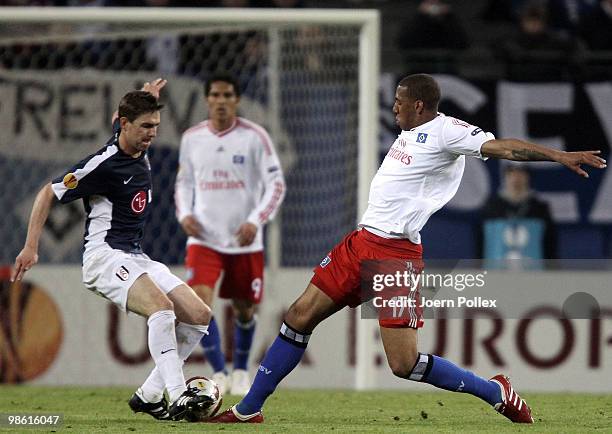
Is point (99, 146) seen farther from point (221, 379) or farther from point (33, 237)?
point (33, 237)

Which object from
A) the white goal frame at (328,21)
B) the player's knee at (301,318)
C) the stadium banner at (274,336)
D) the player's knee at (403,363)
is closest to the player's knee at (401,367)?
the player's knee at (403,363)

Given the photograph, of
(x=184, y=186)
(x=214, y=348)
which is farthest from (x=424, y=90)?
(x=214, y=348)

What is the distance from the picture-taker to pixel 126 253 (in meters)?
7.61

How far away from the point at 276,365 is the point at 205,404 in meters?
0.42

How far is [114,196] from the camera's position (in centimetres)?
760

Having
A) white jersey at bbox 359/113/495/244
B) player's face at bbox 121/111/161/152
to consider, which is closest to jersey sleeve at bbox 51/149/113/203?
player's face at bbox 121/111/161/152

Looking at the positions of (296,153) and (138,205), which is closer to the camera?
(138,205)

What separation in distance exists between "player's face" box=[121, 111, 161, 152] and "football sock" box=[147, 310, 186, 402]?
3.15ft

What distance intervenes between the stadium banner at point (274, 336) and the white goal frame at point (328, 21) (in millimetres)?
839

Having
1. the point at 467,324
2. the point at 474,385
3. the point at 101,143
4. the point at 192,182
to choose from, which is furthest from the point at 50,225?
the point at 474,385

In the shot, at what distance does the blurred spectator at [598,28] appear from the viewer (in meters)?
13.5

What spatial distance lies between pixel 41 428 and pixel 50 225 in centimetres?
485

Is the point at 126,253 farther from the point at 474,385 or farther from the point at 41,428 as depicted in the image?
the point at 474,385

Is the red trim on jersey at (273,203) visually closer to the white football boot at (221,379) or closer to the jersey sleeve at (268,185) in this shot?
the jersey sleeve at (268,185)
